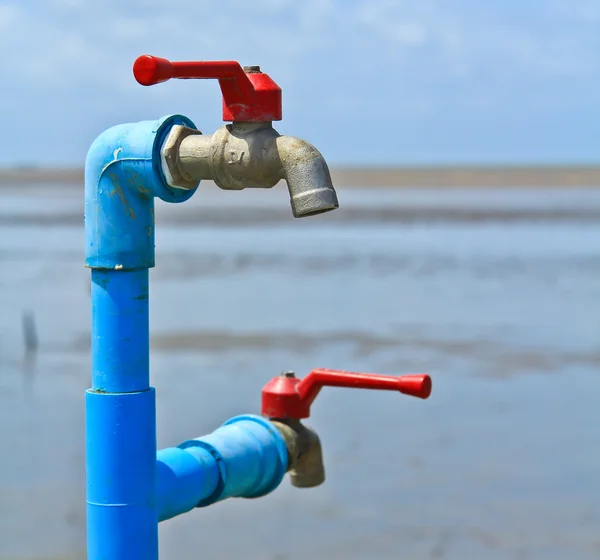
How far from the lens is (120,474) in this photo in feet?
Answer: 6.28

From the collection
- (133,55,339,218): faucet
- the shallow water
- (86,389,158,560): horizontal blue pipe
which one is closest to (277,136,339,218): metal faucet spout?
(133,55,339,218): faucet

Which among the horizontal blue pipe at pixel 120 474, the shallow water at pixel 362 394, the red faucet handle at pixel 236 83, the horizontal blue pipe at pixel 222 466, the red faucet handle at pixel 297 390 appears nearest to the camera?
the red faucet handle at pixel 236 83

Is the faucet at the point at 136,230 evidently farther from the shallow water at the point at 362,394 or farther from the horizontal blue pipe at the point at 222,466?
the shallow water at the point at 362,394

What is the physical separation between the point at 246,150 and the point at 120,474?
0.58 meters

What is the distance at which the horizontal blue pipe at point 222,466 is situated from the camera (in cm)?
206

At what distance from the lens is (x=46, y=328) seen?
10.1m

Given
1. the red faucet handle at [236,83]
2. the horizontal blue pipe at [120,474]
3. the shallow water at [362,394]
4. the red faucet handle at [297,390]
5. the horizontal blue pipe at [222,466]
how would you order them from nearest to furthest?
the red faucet handle at [236,83] → the horizontal blue pipe at [120,474] → the horizontal blue pipe at [222,466] → the red faucet handle at [297,390] → the shallow water at [362,394]

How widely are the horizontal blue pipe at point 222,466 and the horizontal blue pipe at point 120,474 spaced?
9 cm

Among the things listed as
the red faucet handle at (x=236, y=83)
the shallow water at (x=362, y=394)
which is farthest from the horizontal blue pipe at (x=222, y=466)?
the shallow water at (x=362, y=394)

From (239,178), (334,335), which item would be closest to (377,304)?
(334,335)

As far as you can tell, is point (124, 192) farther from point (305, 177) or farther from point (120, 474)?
point (120, 474)

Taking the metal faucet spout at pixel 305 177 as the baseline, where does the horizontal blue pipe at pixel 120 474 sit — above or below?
below

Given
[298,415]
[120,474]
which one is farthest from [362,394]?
[120,474]

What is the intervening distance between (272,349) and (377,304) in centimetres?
299
